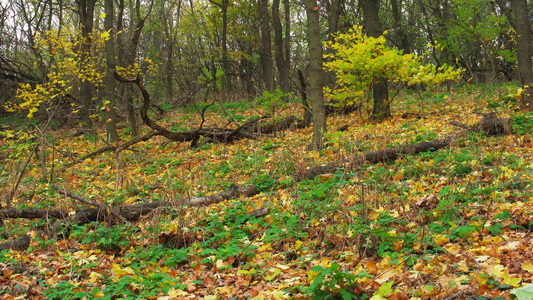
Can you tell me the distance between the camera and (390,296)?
2762 mm

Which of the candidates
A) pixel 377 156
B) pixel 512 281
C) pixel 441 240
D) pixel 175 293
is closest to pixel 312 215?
pixel 441 240

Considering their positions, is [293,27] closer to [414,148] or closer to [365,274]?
[414,148]

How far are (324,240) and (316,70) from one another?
5.45 m

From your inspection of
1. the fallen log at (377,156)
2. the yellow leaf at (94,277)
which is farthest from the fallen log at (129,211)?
the yellow leaf at (94,277)

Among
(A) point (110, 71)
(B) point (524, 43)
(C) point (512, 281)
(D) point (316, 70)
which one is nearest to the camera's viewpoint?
(C) point (512, 281)

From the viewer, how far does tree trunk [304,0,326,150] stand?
8688mm

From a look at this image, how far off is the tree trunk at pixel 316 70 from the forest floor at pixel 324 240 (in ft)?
4.80

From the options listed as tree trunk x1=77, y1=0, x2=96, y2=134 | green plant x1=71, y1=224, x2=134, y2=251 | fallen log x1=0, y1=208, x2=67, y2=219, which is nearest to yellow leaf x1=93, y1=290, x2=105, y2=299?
green plant x1=71, y1=224, x2=134, y2=251

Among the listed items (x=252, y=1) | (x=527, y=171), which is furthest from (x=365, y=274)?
(x=252, y=1)

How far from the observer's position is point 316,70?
8875mm

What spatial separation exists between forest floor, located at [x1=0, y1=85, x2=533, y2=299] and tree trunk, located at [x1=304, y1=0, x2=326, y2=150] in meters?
1.46

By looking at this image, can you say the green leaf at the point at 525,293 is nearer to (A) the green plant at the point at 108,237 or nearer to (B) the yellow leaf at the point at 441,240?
(B) the yellow leaf at the point at 441,240

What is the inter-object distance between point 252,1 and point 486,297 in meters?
21.8

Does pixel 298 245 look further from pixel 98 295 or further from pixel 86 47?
pixel 86 47
